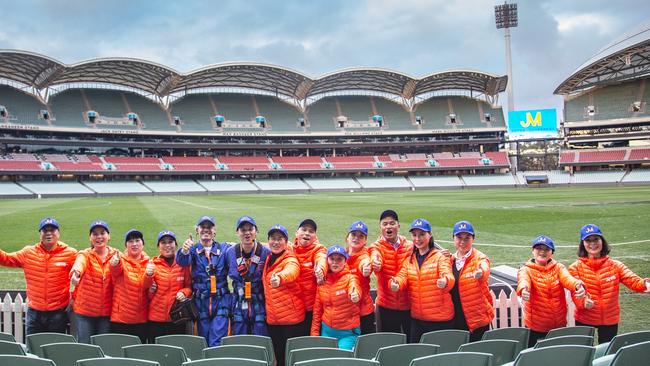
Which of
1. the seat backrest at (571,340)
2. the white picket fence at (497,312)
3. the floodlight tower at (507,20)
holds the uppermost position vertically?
the floodlight tower at (507,20)

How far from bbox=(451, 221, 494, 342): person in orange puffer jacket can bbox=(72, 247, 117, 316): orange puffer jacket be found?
13.5 feet

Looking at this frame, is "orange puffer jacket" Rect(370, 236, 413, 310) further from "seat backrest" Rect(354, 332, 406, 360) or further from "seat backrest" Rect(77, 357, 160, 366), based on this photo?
"seat backrest" Rect(77, 357, 160, 366)

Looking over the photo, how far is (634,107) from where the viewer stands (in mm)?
70750

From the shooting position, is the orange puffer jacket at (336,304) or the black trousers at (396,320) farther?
the black trousers at (396,320)

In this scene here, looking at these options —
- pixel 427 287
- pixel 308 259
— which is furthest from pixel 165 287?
pixel 427 287

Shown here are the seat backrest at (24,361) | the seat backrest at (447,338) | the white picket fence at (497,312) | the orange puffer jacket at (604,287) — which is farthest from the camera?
the white picket fence at (497,312)

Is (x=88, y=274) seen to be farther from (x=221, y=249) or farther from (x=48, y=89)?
(x=48, y=89)

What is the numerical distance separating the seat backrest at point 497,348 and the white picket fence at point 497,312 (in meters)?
2.67

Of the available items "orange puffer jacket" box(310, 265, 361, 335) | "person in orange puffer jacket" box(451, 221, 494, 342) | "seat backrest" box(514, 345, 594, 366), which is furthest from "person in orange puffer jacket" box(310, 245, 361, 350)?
"seat backrest" box(514, 345, 594, 366)

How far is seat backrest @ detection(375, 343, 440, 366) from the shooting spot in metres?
3.23

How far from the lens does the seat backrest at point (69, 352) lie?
341 centimetres

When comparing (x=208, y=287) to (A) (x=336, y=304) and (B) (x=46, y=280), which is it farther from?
(B) (x=46, y=280)

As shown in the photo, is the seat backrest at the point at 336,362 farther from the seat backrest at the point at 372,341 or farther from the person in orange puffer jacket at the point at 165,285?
the person in orange puffer jacket at the point at 165,285

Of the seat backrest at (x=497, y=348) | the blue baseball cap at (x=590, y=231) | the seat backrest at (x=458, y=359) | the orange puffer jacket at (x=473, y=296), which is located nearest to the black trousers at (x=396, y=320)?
the orange puffer jacket at (x=473, y=296)
